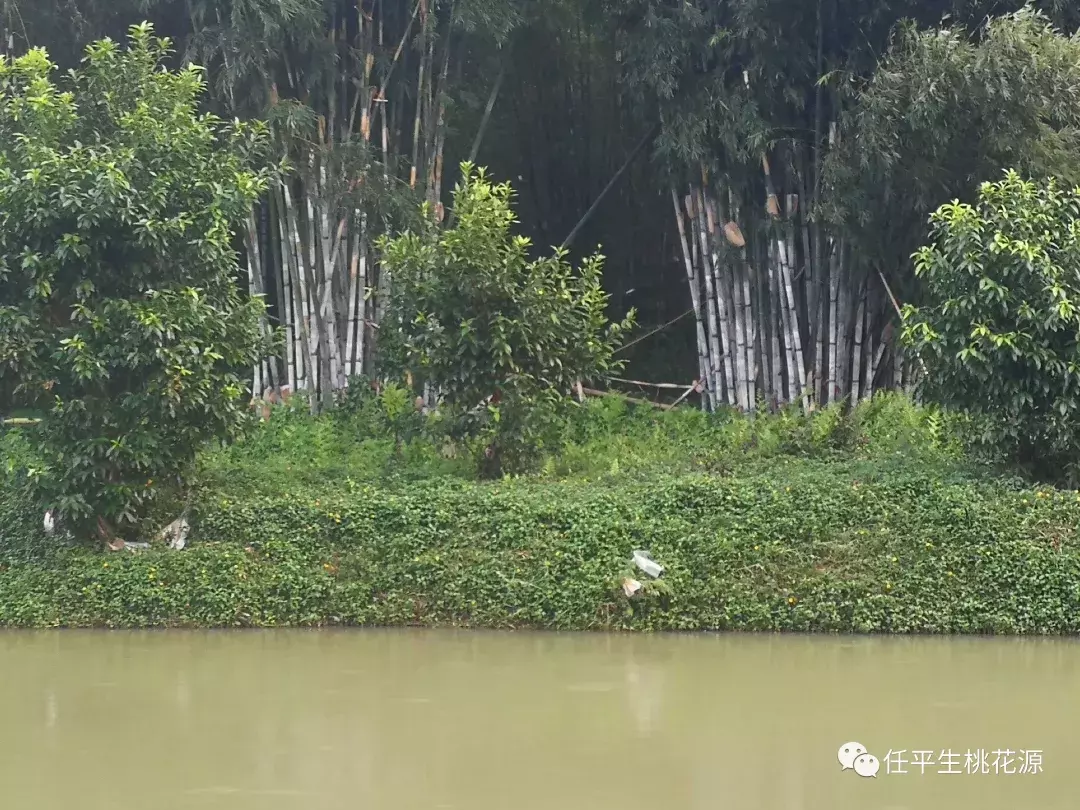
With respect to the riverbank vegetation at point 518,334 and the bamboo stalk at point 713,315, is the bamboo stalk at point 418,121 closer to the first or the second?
the riverbank vegetation at point 518,334

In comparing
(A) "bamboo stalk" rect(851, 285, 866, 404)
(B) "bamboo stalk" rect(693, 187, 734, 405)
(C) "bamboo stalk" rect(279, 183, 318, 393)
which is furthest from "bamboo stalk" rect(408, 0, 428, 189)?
(A) "bamboo stalk" rect(851, 285, 866, 404)

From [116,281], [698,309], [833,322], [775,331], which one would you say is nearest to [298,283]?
[116,281]

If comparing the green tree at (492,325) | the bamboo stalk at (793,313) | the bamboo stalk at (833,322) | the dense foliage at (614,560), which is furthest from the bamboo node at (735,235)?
the dense foliage at (614,560)

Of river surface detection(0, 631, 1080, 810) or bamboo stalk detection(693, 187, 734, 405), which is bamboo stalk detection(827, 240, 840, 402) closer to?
bamboo stalk detection(693, 187, 734, 405)

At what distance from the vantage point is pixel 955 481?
7.15m

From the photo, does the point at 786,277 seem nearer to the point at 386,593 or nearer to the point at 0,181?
the point at 386,593

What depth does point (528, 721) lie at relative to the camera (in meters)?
4.77

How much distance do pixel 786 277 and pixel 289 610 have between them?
17.3 ft

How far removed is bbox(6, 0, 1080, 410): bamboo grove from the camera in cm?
828

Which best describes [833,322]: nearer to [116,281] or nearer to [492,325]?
[492,325]

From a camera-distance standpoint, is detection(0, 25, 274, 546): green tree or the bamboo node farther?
the bamboo node

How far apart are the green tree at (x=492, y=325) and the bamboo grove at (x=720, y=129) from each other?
2.40ft

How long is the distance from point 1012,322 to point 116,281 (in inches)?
220

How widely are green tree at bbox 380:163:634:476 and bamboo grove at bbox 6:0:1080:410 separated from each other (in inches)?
28.8
